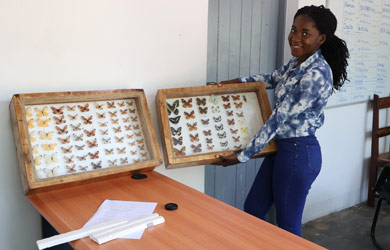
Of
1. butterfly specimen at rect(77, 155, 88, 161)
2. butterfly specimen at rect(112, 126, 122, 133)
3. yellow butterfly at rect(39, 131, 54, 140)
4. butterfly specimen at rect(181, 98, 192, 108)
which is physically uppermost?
butterfly specimen at rect(181, 98, 192, 108)

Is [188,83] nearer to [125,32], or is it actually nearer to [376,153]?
[125,32]

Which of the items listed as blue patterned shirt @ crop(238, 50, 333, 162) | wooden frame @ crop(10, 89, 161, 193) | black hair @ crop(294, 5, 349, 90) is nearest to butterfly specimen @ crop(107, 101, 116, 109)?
wooden frame @ crop(10, 89, 161, 193)

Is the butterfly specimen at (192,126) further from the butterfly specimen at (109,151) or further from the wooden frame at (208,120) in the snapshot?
the butterfly specimen at (109,151)

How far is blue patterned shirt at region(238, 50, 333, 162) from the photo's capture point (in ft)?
6.53

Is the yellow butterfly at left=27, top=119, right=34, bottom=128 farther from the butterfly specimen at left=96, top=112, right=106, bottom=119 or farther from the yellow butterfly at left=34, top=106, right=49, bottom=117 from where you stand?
the butterfly specimen at left=96, top=112, right=106, bottom=119

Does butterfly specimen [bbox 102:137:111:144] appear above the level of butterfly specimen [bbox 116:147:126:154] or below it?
→ above

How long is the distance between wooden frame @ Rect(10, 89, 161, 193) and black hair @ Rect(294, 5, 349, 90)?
0.93 m

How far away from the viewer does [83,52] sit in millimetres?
1929

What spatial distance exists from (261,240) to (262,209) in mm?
967

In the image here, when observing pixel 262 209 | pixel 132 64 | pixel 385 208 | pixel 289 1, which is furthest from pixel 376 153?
pixel 132 64

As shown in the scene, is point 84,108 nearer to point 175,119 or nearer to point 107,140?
point 107,140

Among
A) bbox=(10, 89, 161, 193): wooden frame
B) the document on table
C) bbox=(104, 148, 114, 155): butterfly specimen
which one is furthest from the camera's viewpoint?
bbox=(104, 148, 114, 155): butterfly specimen

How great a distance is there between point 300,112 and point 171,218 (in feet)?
2.81

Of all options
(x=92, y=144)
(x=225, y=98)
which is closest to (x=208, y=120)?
(x=225, y=98)
